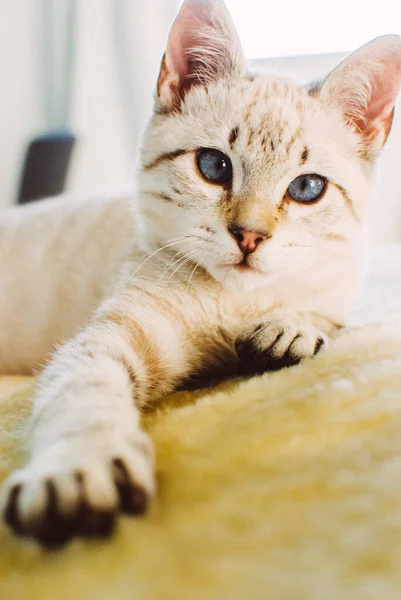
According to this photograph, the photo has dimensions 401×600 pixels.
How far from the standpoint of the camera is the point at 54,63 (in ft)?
10.2

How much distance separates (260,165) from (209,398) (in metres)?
0.46

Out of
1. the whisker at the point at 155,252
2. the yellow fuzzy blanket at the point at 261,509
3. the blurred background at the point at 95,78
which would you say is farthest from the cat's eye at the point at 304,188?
the blurred background at the point at 95,78

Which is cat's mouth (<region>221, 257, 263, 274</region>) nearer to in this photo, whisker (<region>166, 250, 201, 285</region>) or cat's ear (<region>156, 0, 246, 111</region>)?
whisker (<region>166, 250, 201, 285</region>)

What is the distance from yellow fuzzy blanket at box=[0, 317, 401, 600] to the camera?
42 centimetres

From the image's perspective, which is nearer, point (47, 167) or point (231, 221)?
point (231, 221)

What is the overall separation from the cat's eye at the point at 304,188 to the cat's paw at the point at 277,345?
0.25 m

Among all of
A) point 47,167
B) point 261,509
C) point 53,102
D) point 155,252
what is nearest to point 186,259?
point 155,252

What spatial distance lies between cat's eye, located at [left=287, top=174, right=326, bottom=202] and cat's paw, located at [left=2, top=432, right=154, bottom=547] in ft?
2.12

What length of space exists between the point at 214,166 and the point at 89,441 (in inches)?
26.1

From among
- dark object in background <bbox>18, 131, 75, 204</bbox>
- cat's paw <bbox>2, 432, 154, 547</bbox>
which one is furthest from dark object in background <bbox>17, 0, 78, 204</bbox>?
cat's paw <bbox>2, 432, 154, 547</bbox>

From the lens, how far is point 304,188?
1046mm

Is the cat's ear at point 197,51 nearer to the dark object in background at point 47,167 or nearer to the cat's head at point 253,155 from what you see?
the cat's head at point 253,155

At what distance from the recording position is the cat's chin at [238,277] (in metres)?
0.99

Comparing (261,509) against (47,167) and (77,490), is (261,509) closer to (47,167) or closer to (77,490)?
(77,490)
